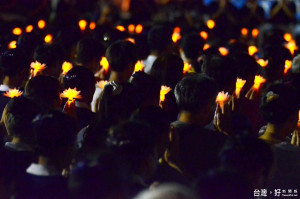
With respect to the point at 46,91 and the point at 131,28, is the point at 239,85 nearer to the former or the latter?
the point at 46,91

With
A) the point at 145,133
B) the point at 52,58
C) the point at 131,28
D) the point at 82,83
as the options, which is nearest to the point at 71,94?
the point at 82,83

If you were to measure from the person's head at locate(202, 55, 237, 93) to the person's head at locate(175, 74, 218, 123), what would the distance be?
132 centimetres

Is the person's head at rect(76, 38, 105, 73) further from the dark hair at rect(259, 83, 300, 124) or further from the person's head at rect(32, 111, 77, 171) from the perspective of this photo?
the person's head at rect(32, 111, 77, 171)

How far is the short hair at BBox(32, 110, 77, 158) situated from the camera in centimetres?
404

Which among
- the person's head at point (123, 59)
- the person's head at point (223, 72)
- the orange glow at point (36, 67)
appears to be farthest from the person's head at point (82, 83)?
the person's head at point (223, 72)

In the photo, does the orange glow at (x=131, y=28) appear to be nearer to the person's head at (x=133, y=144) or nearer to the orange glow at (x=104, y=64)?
the orange glow at (x=104, y=64)

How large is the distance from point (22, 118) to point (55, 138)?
736 mm

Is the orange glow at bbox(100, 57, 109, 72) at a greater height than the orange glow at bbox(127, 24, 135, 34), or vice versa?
the orange glow at bbox(127, 24, 135, 34)

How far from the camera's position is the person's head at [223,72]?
6.16m

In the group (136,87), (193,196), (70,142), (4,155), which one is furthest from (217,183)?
(136,87)

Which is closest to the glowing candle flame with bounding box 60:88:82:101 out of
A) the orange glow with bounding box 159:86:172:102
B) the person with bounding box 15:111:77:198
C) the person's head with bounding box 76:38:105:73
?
the orange glow with bounding box 159:86:172:102

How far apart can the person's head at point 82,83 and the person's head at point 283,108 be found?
1.56m

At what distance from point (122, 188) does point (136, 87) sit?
2204 mm

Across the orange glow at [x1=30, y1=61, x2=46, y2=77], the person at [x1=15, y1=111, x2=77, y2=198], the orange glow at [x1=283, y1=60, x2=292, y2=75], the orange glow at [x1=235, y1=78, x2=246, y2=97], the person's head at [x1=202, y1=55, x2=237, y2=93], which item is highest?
the orange glow at [x1=283, y1=60, x2=292, y2=75]
